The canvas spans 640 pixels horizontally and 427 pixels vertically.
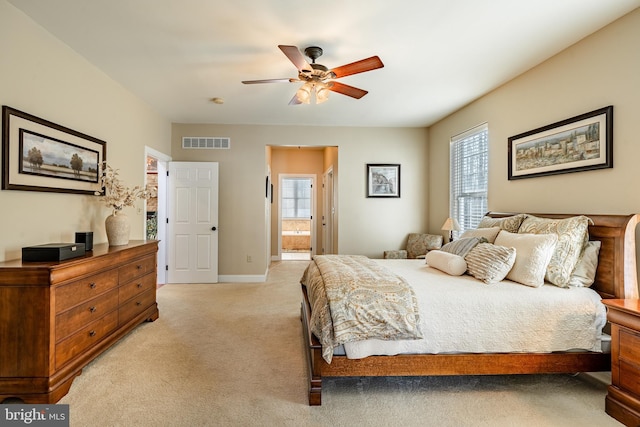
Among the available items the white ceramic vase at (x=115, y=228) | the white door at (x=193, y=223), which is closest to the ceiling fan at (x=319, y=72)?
the white ceramic vase at (x=115, y=228)

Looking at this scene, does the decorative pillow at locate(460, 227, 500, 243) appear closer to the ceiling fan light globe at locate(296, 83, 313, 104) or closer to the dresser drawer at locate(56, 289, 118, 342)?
the ceiling fan light globe at locate(296, 83, 313, 104)

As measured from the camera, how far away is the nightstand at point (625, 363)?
178cm

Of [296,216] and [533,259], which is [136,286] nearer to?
[533,259]

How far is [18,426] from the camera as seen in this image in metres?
1.79

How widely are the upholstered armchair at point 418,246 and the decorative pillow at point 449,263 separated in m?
2.06

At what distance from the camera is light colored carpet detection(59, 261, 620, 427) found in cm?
188

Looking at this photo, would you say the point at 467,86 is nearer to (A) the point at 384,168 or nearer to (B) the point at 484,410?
(A) the point at 384,168

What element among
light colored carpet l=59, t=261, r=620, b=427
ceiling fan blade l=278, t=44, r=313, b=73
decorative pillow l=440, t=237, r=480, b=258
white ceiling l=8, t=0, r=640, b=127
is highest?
white ceiling l=8, t=0, r=640, b=127

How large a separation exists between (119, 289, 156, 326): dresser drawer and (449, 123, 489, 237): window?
4.02 meters

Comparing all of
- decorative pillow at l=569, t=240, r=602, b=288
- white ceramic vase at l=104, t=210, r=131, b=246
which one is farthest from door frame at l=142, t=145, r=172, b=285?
decorative pillow at l=569, t=240, r=602, b=288

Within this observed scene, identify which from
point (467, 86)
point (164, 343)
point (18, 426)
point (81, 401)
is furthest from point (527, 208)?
point (18, 426)

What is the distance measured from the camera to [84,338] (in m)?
2.27

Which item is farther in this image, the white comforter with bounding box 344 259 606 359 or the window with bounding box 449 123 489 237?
the window with bounding box 449 123 489 237

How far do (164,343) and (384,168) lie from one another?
411cm
